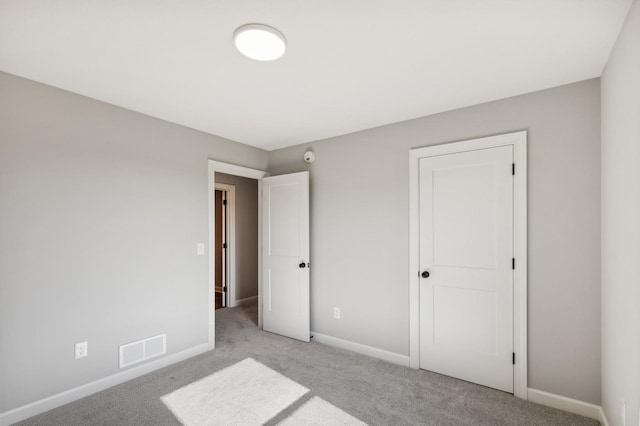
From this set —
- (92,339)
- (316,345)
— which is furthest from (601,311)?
(92,339)

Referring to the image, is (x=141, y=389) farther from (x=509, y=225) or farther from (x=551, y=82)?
(x=551, y=82)

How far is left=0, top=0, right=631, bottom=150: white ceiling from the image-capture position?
1518mm

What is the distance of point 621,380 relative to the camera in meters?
1.68

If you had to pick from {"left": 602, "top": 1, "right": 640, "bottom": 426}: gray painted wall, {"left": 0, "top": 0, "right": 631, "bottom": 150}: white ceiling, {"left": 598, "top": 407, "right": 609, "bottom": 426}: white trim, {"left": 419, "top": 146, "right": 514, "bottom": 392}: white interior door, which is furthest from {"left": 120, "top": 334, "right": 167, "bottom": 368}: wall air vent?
{"left": 598, "top": 407, "right": 609, "bottom": 426}: white trim

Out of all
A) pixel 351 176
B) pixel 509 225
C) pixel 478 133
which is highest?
pixel 478 133

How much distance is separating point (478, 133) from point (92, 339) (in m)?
3.71

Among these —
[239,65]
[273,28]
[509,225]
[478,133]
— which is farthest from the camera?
[478,133]

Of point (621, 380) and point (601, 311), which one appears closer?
point (621, 380)

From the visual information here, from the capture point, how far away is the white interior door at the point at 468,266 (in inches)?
98.9

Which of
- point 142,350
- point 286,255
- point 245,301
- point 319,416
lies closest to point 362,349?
point 319,416

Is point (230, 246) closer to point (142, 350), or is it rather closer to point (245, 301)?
point (245, 301)

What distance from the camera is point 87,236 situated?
2.50 m

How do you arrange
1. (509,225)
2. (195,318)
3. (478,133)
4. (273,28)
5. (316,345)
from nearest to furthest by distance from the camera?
(273,28)
(509,225)
(478,133)
(195,318)
(316,345)

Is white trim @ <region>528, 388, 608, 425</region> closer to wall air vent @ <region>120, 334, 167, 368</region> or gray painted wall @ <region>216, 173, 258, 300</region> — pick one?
wall air vent @ <region>120, 334, 167, 368</region>
